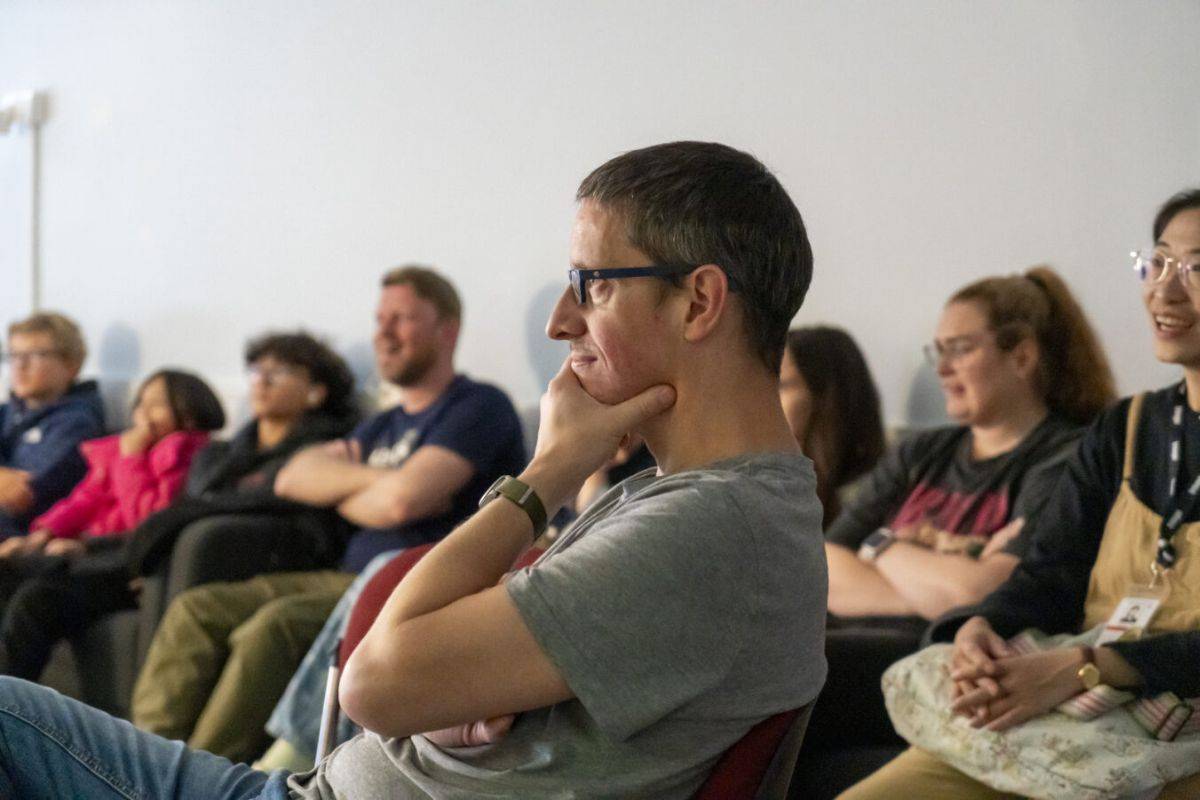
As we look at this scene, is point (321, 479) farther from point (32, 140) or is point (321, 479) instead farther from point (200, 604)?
point (32, 140)

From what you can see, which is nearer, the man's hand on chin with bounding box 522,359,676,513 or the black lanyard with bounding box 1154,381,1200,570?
the man's hand on chin with bounding box 522,359,676,513

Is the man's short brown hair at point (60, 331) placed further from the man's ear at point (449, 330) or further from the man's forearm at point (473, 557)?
the man's forearm at point (473, 557)

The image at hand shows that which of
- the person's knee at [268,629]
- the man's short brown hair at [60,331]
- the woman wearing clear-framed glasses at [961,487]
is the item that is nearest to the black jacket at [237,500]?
the person's knee at [268,629]

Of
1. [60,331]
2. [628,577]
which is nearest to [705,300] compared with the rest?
[628,577]

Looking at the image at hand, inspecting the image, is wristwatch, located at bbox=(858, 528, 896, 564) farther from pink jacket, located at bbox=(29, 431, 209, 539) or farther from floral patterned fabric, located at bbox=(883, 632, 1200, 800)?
pink jacket, located at bbox=(29, 431, 209, 539)

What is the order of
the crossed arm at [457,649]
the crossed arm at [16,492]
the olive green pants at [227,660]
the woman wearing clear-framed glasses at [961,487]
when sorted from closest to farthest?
the crossed arm at [457,649] → the woman wearing clear-framed glasses at [961,487] → the olive green pants at [227,660] → the crossed arm at [16,492]

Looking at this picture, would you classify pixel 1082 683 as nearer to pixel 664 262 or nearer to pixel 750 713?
pixel 750 713

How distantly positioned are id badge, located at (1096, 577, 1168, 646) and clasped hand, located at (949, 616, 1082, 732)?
8cm

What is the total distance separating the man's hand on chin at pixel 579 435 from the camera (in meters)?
1.41

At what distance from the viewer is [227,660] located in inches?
148

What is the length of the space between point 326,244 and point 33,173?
2.15 m

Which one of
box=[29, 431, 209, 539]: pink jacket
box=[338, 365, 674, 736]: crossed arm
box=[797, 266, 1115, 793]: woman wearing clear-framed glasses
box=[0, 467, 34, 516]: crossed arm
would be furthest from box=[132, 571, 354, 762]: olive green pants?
box=[338, 365, 674, 736]: crossed arm

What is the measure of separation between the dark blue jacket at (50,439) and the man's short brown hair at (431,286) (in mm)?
1855

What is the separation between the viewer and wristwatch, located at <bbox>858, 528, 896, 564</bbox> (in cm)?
292
